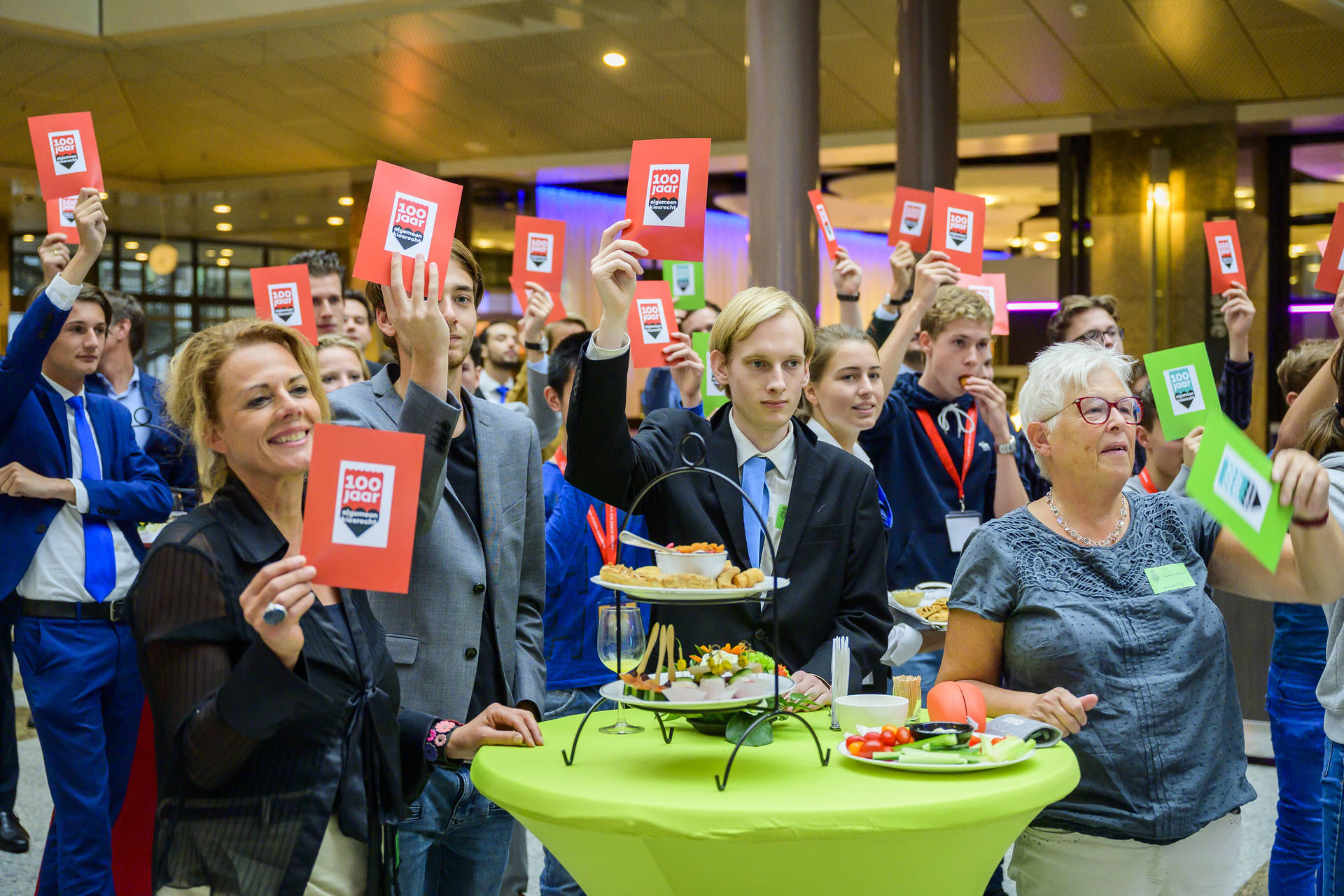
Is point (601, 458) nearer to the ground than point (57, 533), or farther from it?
farther from it

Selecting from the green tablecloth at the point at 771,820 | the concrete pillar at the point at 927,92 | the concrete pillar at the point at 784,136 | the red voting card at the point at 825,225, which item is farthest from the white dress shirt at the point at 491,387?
the green tablecloth at the point at 771,820

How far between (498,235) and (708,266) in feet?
9.75

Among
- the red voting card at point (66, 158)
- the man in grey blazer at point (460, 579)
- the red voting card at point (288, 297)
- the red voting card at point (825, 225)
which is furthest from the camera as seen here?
the red voting card at point (825, 225)

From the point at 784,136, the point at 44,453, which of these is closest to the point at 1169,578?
the point at 44,453

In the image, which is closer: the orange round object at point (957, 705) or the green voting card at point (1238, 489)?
the green voting card at point (1238, 489)

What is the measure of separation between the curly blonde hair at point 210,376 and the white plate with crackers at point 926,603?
1.69 m

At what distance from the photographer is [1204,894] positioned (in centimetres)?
215

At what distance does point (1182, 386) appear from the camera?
297 cm

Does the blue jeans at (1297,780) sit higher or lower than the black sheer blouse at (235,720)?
lower

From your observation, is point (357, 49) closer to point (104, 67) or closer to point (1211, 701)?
point (104, 67)

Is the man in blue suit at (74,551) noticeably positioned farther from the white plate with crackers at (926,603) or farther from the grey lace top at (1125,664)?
the grey lace top at (1125,664)

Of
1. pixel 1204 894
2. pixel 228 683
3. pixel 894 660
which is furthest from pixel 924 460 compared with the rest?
pixel 228 683

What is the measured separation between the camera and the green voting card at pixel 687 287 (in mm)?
5402

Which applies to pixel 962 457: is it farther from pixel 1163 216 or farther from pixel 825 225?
pixel 1163 216
